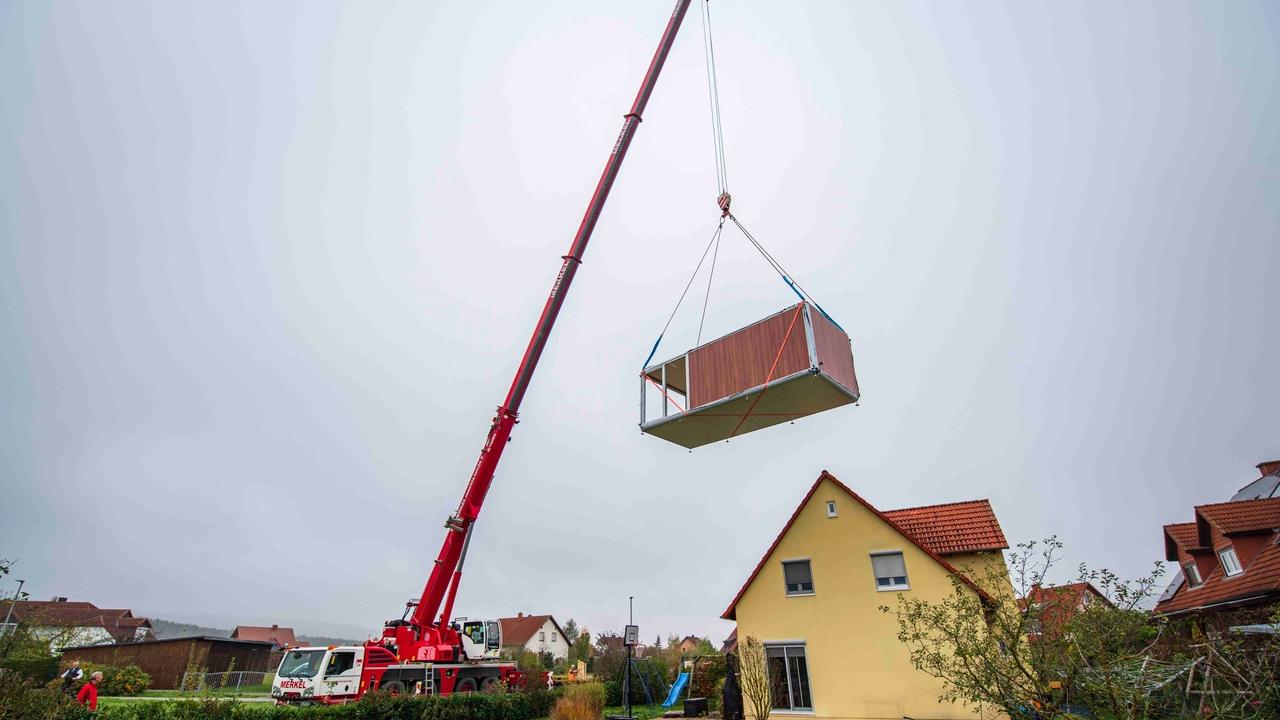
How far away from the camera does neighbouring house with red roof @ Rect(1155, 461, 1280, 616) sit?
16359mm

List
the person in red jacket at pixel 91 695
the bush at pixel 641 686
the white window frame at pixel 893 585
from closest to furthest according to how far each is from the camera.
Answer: the person in red jacket at pixel 91 695
the white window frame at pixel 893 585
the bush at pixel 641 686

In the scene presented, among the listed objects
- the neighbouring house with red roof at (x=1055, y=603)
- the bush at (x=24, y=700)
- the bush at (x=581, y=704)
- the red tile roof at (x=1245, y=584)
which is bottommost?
the bush at (x=581, y=704)

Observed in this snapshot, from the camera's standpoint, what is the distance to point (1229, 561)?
19.2 m

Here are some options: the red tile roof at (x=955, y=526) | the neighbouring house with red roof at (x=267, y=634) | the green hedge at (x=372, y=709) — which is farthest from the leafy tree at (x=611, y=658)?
the neighbouring house with red roof at (x=267, y=634)

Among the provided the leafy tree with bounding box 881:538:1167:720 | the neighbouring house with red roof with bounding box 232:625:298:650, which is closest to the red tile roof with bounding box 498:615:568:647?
the neighbouring house with red roof with bounding box 232:625:298:650

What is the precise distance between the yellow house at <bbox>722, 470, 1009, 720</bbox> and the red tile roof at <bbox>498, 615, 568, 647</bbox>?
4251 cm

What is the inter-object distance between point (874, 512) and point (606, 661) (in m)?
16.4

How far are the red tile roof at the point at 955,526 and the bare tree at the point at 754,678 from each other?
17.6 ft

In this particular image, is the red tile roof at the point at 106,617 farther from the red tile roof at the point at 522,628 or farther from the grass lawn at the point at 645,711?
the grass lawn at the point at 645,711

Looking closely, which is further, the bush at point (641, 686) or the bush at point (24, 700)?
the bush at point (641, 686)

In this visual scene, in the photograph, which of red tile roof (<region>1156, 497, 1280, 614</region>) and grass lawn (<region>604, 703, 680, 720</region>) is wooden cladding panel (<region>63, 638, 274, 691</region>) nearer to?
grass lawn (<region>604, 703, 680, 720</region>)

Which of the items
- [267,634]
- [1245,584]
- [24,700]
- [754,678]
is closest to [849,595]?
[754,678]

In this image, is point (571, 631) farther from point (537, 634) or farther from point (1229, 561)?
point (1229, 561)

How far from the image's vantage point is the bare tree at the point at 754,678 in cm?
1410
